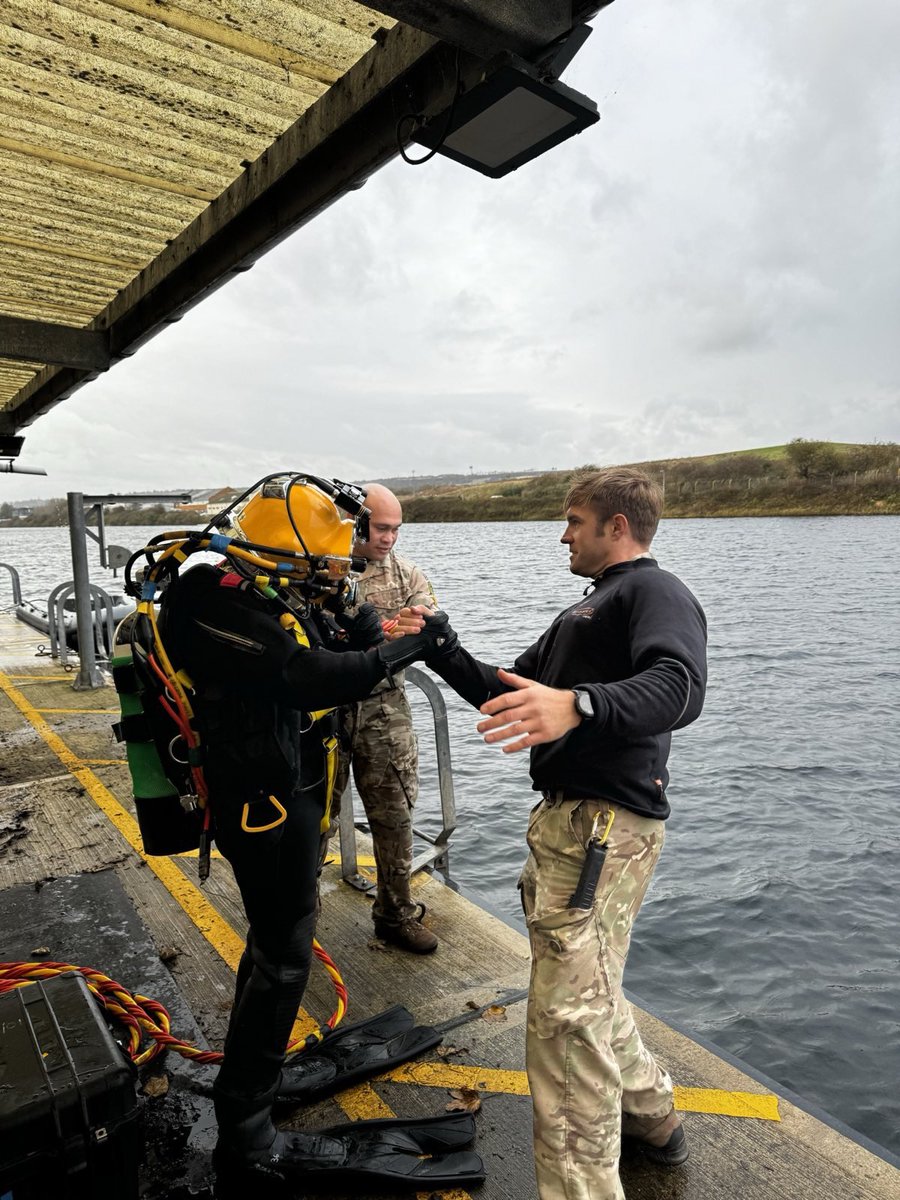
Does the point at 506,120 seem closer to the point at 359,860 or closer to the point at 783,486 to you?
the point at 359,860

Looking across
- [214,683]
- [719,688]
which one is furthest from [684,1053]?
[719,688]

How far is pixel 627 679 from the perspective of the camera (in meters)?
2.13

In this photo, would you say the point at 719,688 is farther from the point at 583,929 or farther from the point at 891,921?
the point at 583,929

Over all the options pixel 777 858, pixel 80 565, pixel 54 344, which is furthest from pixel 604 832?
pixel 80 565

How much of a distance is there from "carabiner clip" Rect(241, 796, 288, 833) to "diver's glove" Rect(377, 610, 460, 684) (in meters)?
0.49

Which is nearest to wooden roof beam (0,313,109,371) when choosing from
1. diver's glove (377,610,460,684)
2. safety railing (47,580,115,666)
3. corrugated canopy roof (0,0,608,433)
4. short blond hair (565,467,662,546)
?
corrugated canopy roof (0,0,608,433)

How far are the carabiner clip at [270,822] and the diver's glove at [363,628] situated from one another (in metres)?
0.64

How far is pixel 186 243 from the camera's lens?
193 inches

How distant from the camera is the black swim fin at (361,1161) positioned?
7.77 feet

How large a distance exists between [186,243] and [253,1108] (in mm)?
4681

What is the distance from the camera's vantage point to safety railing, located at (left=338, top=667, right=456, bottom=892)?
4.12 m

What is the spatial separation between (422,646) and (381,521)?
152cm

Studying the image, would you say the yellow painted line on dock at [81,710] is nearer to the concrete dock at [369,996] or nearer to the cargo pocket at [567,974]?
the concrete dock at [369,996]

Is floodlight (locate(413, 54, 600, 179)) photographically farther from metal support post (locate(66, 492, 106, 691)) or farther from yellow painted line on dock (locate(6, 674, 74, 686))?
yellow painted line on dock (locate(6, 674, 74, 686))
